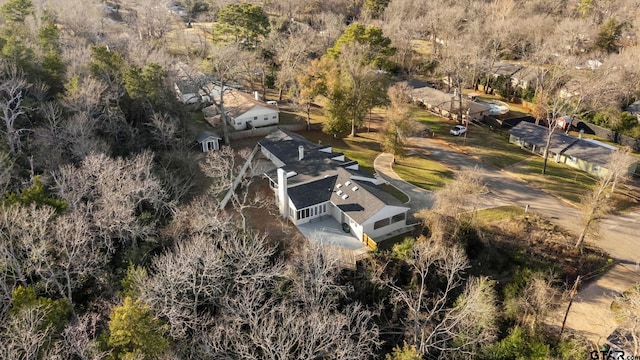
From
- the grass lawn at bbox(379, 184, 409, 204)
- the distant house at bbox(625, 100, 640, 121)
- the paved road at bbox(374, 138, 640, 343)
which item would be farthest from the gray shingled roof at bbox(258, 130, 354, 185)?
the distant house at bbox(625, 100, 640, 121)

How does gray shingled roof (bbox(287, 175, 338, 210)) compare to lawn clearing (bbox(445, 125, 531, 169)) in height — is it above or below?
above

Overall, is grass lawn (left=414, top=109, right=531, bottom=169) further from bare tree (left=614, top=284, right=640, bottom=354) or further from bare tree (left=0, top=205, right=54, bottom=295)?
bare tree (left=0, top=205, right=54, bottom=295)

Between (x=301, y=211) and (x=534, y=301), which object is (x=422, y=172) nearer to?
(x=301, y=211)

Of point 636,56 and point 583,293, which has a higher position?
point 636,56

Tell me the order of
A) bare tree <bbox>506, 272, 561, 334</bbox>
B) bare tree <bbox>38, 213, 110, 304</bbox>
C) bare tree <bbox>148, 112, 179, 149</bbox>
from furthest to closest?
bare tree <bbox>148, 112, 179, 149</bbox> → bare tree <bbox>506, 272, 561, 334</bbox> → bare tree <bbox>38, 213, 110, 304</bbox>

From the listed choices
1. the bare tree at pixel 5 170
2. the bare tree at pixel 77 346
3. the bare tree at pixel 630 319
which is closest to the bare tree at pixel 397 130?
the bare tree at pixel 630 319

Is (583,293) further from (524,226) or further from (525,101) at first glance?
(525,101)

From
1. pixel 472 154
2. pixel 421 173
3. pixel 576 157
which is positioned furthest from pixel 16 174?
pixel 576 157
